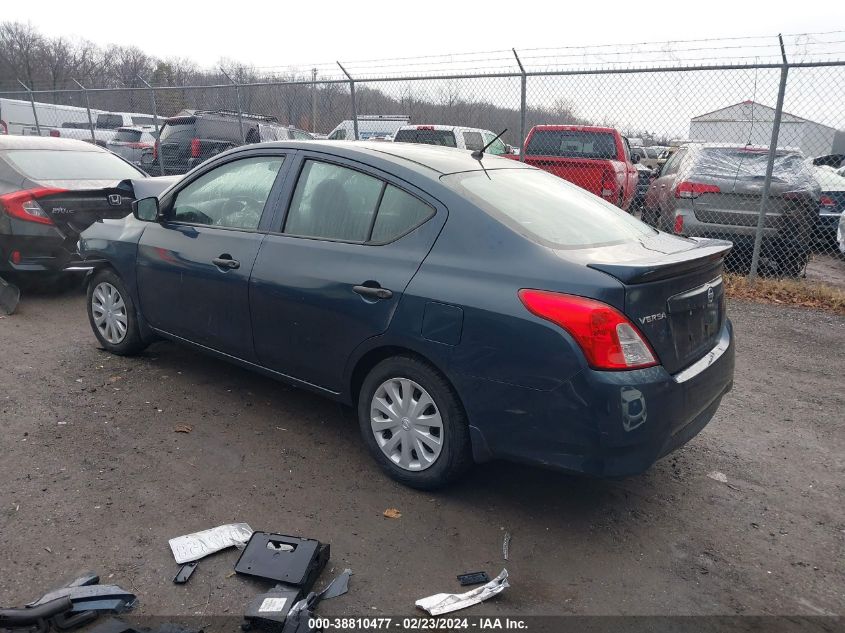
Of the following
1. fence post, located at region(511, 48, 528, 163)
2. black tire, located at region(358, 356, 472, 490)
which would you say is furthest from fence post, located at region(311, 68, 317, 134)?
black tire, located at region(358, 356, 472, 490)

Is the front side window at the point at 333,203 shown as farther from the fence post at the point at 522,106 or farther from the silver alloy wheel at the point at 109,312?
the fence post at the point at 522,106

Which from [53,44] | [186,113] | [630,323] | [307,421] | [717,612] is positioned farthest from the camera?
[53,44]

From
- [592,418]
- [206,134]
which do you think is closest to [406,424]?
[592,418]

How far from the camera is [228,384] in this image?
4816 millimetres

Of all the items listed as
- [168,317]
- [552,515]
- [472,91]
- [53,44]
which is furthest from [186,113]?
[53,44]

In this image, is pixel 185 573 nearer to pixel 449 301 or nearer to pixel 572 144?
pixel 449 301

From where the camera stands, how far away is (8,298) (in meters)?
6.52

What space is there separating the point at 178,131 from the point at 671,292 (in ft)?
39.5

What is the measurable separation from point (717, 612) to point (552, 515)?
0.87m

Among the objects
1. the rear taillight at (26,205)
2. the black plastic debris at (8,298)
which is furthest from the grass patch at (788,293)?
the black plastic debris at (8,298)

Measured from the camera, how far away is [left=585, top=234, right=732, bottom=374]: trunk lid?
9.46ft

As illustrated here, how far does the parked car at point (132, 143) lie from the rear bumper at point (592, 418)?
1630 centimetres

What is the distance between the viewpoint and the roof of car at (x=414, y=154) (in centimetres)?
372

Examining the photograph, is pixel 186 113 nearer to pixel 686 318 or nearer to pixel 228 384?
pixel 228 384
